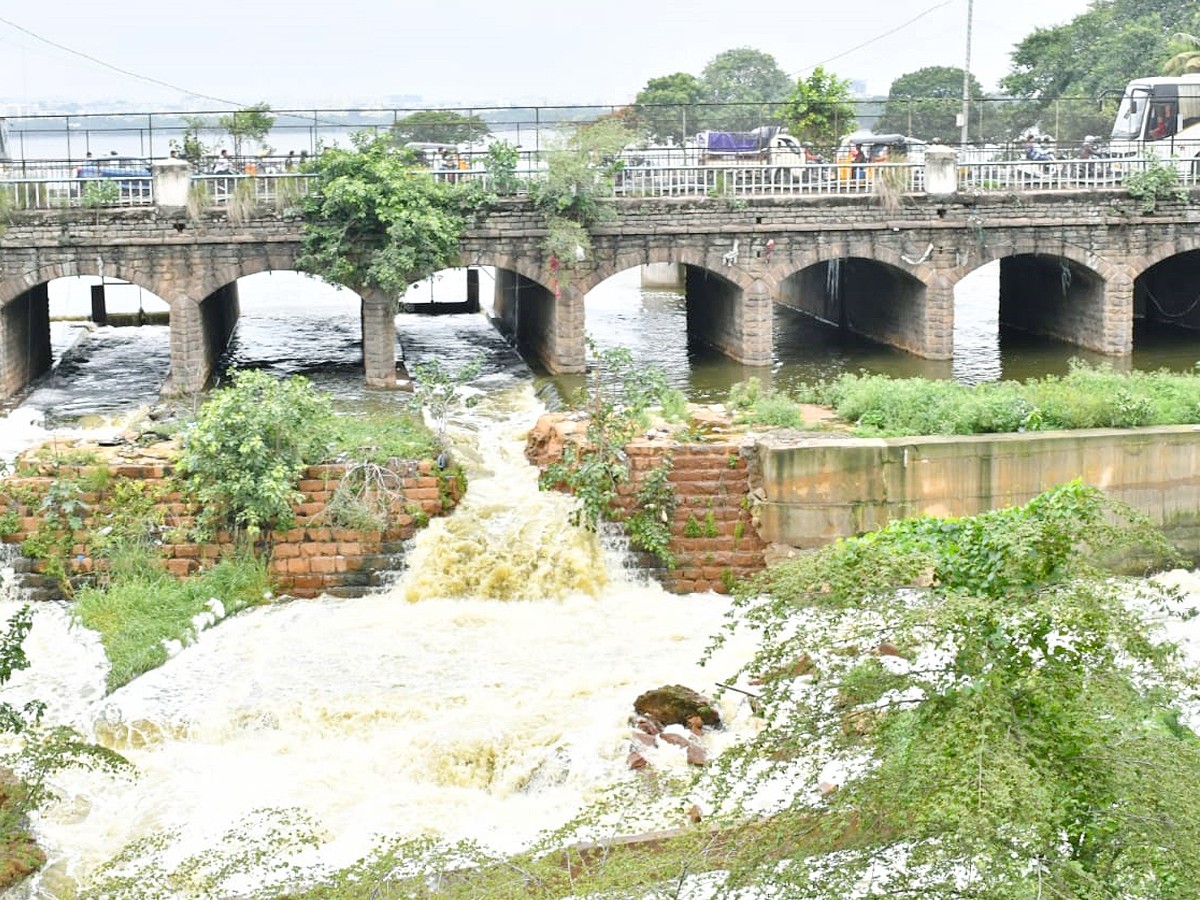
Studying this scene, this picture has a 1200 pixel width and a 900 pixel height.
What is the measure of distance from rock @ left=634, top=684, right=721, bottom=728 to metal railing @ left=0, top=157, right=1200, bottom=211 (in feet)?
56.9

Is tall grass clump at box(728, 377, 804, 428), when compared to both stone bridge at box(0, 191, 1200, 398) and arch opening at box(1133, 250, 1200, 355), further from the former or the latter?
arch opening at box(1133, 250, 1200, 355)

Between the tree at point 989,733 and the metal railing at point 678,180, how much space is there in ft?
75.8

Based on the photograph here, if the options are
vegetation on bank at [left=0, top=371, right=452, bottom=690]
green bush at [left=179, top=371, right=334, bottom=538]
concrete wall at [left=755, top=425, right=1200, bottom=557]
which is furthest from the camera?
concrete wall at [left=755, top=425, right=1200, bottom=557]

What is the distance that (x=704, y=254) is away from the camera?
1331 inches

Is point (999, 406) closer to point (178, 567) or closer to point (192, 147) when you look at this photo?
point (178, 567)

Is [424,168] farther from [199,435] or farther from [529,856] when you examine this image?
[529,856]

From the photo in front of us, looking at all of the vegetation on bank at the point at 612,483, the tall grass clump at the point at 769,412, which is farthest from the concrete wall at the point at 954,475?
the vegetation on bank at the point at 612,483

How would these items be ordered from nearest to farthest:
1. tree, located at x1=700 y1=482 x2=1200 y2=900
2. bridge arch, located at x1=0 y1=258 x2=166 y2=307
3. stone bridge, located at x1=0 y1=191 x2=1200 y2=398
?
tree, located at x1=700 y1=482 x2=1200 y2=900
bridge arch, located at x1=0 y1=258 x2=166 y2=307
stone bridge, located at x1=0 y1=191 x2=1200 y2=398

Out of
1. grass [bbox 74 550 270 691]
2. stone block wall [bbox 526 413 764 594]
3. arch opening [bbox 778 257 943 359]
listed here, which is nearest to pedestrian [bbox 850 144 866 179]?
arch opening [bbox 778 257 943 359]

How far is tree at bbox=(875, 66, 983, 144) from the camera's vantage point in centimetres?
6619

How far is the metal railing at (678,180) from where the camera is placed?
3231 cm

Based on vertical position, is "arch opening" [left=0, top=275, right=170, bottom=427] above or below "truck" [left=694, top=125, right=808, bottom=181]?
below

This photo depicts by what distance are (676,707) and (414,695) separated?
9.76 feet

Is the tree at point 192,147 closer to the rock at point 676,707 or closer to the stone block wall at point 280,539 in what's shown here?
the stone block wall at point 280,539
